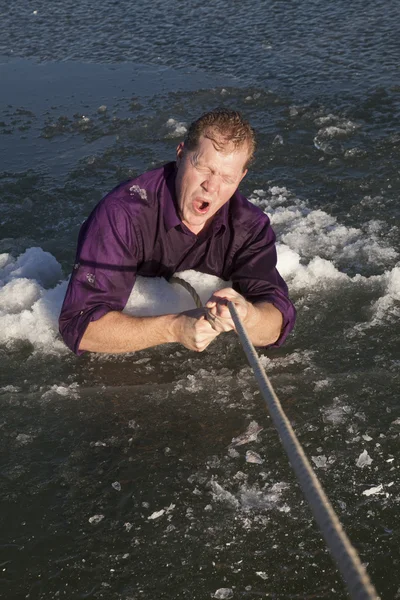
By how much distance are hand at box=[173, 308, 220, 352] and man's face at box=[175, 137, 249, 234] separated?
0.44m

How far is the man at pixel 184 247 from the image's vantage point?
3.18 m

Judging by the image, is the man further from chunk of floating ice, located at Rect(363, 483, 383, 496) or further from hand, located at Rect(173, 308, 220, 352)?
chunk of floating ice, located at Rect(363, 483, 383, 496)

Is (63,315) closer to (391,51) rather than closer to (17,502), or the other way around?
(17,502)

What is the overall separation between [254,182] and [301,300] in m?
1.48

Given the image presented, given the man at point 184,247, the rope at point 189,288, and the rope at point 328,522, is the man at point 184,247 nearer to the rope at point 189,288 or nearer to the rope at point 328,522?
the rope at point 189,288

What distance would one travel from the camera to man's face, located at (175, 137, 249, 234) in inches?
125

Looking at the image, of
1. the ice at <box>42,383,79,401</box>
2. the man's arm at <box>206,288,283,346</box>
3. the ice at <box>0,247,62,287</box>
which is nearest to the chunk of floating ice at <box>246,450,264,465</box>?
the man's arm at <box>206,288,283,346</box>

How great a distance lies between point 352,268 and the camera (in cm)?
421

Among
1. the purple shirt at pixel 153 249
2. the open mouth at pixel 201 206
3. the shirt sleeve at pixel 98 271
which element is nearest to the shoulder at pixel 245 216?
the purple shirt at pixel 153 249

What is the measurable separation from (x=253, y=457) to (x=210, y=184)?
101 cm

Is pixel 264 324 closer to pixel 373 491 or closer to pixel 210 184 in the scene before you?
pixel 210 184

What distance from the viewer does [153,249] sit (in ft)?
11.6

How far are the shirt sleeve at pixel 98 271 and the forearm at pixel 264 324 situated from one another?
21.1 inches

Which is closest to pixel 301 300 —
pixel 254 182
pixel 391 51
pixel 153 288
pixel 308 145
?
pixel 153 288
